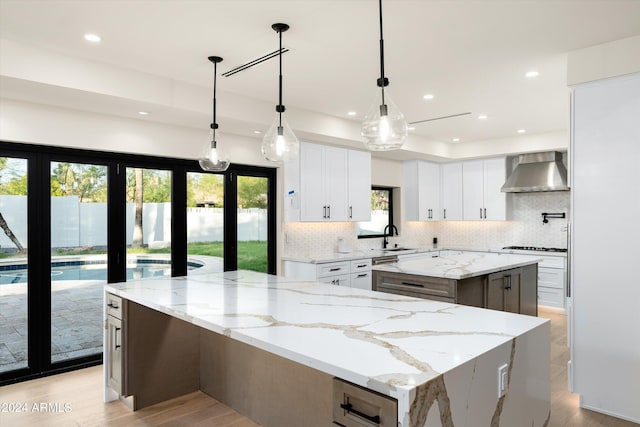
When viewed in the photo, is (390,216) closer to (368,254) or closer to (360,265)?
(368,254)

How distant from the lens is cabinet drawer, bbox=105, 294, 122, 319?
122 inches

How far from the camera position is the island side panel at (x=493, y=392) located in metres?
1.36

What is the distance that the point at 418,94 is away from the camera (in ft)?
14.4

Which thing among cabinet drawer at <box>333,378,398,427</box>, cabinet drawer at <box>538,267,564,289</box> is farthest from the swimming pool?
cabinet drawer at <box>538,267,564,289</box>

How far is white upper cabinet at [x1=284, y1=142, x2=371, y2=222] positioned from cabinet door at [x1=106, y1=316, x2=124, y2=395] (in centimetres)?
271

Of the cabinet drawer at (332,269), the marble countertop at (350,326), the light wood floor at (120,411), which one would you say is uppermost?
the marble countertop at (350,326)

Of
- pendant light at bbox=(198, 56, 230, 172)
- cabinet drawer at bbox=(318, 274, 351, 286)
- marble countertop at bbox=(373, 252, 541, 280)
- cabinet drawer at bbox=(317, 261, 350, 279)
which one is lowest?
cabinet drawer at bbox=(318, 274, 351, 286)

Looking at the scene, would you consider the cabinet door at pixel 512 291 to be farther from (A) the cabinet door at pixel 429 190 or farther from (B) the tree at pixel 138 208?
(B) the tree at pixel 138 208

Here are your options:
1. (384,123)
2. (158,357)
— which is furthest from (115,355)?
(384,123)

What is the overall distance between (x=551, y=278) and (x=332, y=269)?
137 inches

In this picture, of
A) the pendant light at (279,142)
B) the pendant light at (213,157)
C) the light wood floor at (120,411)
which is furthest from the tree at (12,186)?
the pendant light at (279,142)

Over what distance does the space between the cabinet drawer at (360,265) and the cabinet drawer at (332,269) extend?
0.40 ft

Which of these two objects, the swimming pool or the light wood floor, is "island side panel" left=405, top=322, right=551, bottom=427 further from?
the swimming pool

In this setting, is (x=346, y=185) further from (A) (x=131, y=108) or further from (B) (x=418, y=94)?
(A) (x=131, y=108)
